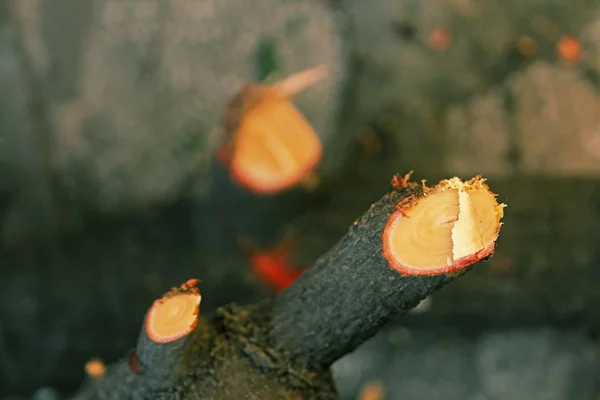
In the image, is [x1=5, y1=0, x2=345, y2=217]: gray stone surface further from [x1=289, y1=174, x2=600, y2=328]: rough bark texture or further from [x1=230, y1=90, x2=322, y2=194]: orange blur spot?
[x1=289, y1=174, x2=600, y2=328]: rough bark texture

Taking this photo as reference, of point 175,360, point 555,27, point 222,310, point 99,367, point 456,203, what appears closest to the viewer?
point 456,203

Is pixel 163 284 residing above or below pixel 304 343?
below

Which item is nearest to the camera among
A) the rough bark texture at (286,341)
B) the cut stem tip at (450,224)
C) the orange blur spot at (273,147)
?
the cut stem tip at (450,224)

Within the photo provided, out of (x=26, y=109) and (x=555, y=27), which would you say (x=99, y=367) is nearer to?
(x=26, y=109)

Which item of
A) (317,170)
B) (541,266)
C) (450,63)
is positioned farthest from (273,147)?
(541,266)

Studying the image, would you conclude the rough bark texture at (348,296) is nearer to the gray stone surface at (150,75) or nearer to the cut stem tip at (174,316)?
the cut stem tip at (174,316)

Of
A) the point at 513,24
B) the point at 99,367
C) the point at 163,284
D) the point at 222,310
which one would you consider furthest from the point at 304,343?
the point at 513,24

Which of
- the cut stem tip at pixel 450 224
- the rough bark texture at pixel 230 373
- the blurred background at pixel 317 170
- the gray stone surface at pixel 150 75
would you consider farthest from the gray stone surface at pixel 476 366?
the cut stem tip at pixel 450 224

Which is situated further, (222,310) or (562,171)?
(562,171)
